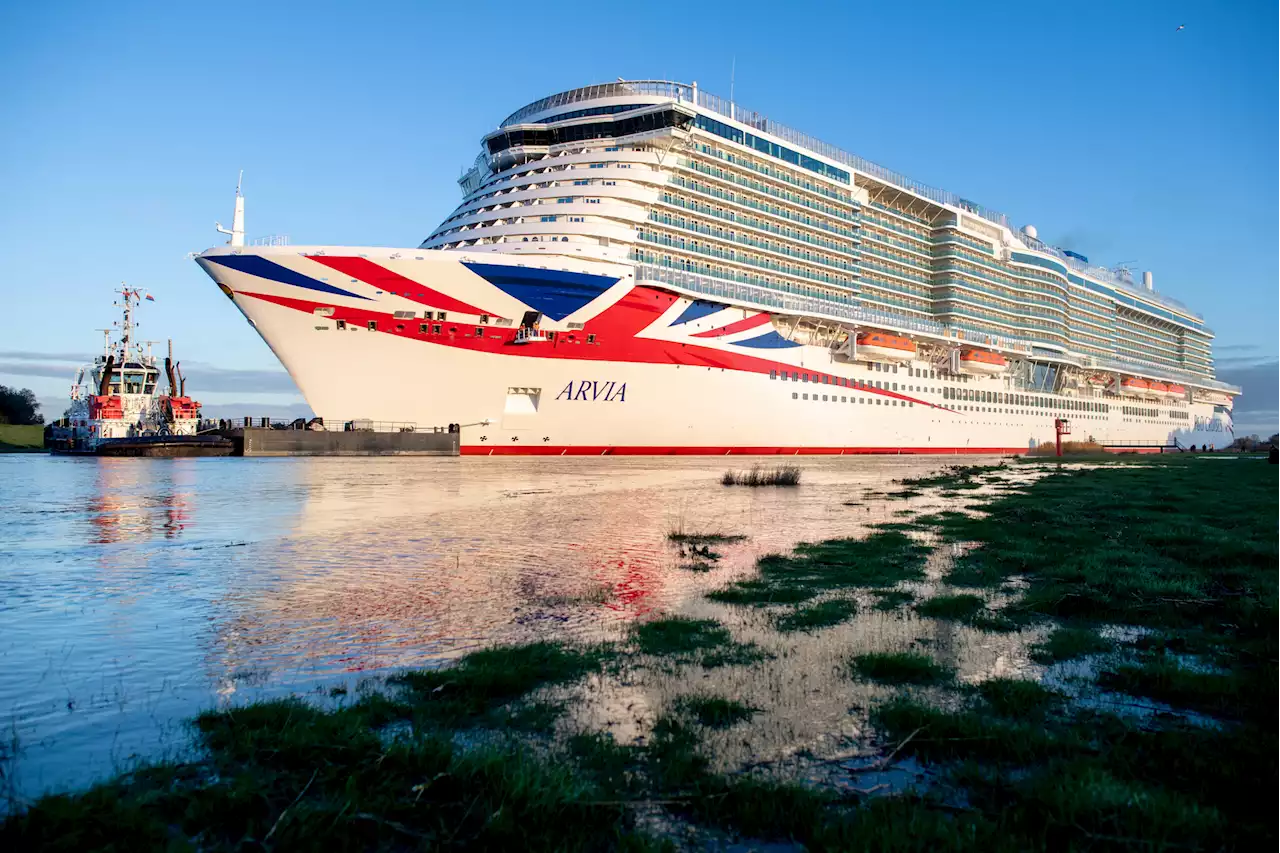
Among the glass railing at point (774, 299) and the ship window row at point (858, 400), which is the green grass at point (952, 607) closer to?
the glass railing at point (774, 299)

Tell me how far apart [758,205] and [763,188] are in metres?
1.73

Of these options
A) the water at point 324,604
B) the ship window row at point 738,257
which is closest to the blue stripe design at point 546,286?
the ship window row at point 738,257

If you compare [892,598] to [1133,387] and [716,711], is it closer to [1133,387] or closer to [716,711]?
[716,711]

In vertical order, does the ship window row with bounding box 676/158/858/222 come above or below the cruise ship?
→ above

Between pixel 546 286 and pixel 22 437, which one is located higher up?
pixel 546 286

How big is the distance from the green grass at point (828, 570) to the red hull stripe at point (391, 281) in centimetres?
2656

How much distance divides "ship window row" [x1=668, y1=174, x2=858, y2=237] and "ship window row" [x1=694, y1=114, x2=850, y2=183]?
375 cm

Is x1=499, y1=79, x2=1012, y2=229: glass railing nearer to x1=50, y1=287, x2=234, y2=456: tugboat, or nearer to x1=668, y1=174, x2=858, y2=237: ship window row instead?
x1=668, y1=174, x2=858, y2=237: ship window row

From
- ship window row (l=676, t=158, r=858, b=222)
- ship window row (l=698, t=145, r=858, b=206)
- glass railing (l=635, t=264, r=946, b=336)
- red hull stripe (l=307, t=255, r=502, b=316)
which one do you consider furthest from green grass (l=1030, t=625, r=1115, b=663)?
ship window row (l=698, t=145, r=858, b=206)

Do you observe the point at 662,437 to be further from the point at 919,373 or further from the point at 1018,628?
the point at 1018,628

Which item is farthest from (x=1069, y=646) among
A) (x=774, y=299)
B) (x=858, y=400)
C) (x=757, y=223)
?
(x=858, y=400)

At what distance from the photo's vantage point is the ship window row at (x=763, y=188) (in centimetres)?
4438

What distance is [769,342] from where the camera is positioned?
146 feet

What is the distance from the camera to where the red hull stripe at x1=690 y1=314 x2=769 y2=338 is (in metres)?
40.4
